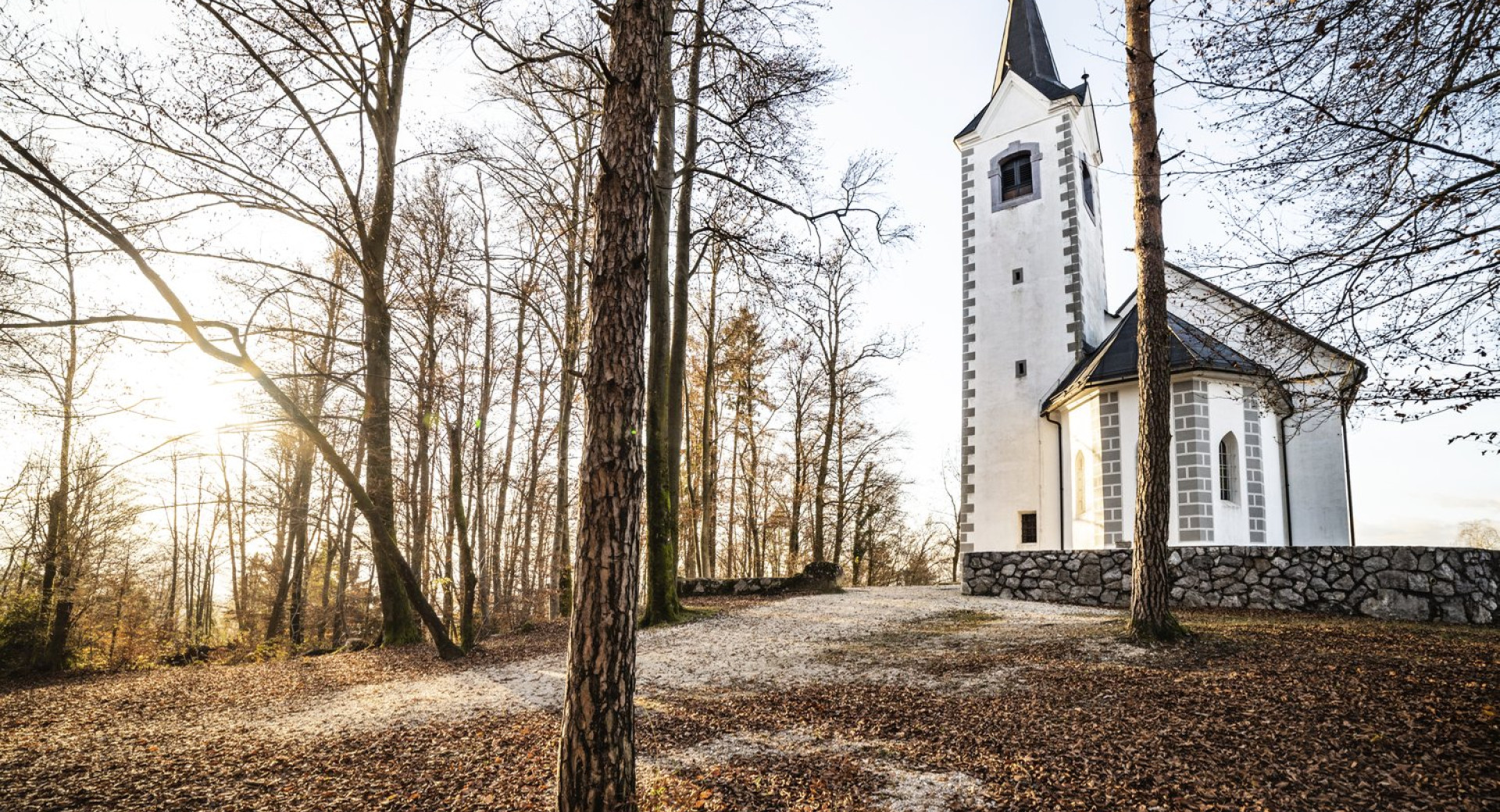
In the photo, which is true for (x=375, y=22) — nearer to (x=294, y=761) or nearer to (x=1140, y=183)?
(x=294, y=761)

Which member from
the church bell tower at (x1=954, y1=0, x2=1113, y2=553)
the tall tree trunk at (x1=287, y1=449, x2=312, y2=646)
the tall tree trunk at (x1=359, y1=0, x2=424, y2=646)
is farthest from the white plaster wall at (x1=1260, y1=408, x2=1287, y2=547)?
the tall tree trunk at (x1=287, y1=449, x2=312, y2=646)

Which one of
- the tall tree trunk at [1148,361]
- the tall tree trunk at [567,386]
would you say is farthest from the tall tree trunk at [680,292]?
the tall tree trunk at [1148,361]

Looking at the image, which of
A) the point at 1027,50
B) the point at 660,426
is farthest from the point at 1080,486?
the point at 1027,50

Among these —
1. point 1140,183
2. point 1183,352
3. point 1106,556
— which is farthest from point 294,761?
point 1183,352

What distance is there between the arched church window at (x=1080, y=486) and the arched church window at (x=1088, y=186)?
23.1 feet

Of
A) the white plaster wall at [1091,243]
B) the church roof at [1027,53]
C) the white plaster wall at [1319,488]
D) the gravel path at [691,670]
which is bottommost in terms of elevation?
the gravel path at [691,670]

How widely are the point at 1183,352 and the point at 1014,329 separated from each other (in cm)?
425

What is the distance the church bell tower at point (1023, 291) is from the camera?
16094 mm

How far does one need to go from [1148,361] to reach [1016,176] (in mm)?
12056

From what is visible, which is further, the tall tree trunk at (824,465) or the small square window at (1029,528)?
the tall tree trunk at (824,465)

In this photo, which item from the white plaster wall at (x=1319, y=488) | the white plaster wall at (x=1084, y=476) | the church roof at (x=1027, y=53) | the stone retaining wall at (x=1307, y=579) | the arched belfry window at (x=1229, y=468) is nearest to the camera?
the stone retaining wall at (x=1307, y=579)

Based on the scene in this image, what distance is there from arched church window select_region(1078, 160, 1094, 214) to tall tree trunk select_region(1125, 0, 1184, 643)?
10.7m

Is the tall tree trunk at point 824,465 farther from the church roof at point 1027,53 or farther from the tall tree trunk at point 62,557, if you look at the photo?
the tall tree trunk at point 62,557

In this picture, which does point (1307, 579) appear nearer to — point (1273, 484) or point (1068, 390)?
point (1273, 484)
